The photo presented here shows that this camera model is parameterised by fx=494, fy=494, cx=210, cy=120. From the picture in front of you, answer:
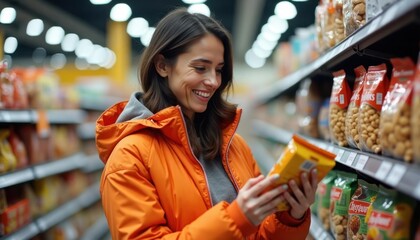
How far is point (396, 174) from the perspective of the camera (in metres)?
1.21

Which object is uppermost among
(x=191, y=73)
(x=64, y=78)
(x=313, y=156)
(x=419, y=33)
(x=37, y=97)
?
(x=419, y=33)

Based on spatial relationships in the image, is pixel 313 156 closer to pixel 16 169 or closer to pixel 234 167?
pixel 234 167

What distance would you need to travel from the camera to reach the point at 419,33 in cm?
149

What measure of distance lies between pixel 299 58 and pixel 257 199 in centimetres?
251

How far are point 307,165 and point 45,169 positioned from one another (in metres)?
2.82

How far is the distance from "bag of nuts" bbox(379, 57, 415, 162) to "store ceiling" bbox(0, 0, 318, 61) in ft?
20.0

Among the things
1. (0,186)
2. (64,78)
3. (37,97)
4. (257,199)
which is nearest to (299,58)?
(37,97)

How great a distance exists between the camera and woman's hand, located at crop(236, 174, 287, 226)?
1.40 m

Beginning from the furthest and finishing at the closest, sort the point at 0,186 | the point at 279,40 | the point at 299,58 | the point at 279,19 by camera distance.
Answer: the point at 279,40 → the point at 279,19 → the point at 299,58 → the point at 0,186

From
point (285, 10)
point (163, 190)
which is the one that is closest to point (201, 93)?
point (163, 190)

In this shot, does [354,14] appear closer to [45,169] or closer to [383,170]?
[383,170]

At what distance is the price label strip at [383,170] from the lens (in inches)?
50.8

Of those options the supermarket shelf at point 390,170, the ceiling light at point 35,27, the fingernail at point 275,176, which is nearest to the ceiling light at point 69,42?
the ceiling light at point 35,27

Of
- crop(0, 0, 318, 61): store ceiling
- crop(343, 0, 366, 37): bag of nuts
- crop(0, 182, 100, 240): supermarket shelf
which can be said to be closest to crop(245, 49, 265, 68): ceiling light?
crop(0, 0, 318, 61): store ceiling
